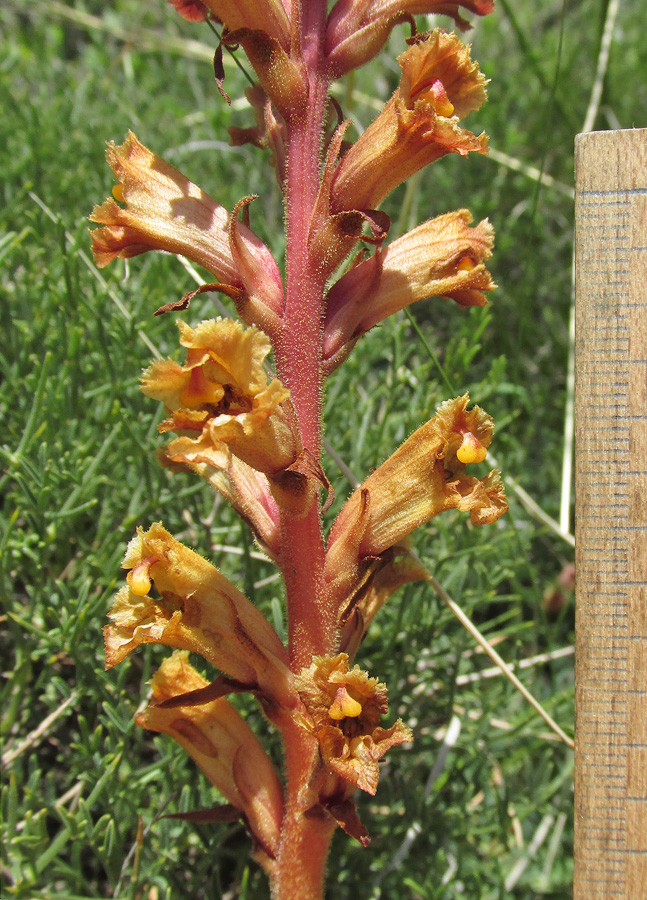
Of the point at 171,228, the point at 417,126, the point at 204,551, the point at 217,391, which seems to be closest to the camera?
the point at 217,391

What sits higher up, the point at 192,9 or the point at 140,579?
the point at 192,9

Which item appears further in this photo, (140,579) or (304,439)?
(304,439)

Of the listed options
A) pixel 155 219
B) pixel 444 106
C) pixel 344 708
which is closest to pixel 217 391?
pixel 155 219

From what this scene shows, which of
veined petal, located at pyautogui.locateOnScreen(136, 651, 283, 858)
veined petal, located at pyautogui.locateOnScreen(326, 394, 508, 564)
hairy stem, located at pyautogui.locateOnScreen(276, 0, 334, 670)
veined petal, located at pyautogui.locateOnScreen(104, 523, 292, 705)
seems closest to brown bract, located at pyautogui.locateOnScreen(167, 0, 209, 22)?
hairy stem, located at pyautogui.locateOnScreen(276, 0, 334, 670)

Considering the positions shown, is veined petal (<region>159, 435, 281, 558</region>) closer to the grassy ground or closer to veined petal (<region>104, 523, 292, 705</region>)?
veined petal (<region>104, 523, 292, 705</region>)

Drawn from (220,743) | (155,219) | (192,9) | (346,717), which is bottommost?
(220,743)

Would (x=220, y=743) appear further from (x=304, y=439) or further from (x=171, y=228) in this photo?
(x=171, y=228)

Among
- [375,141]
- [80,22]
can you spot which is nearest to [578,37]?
[80,22]
